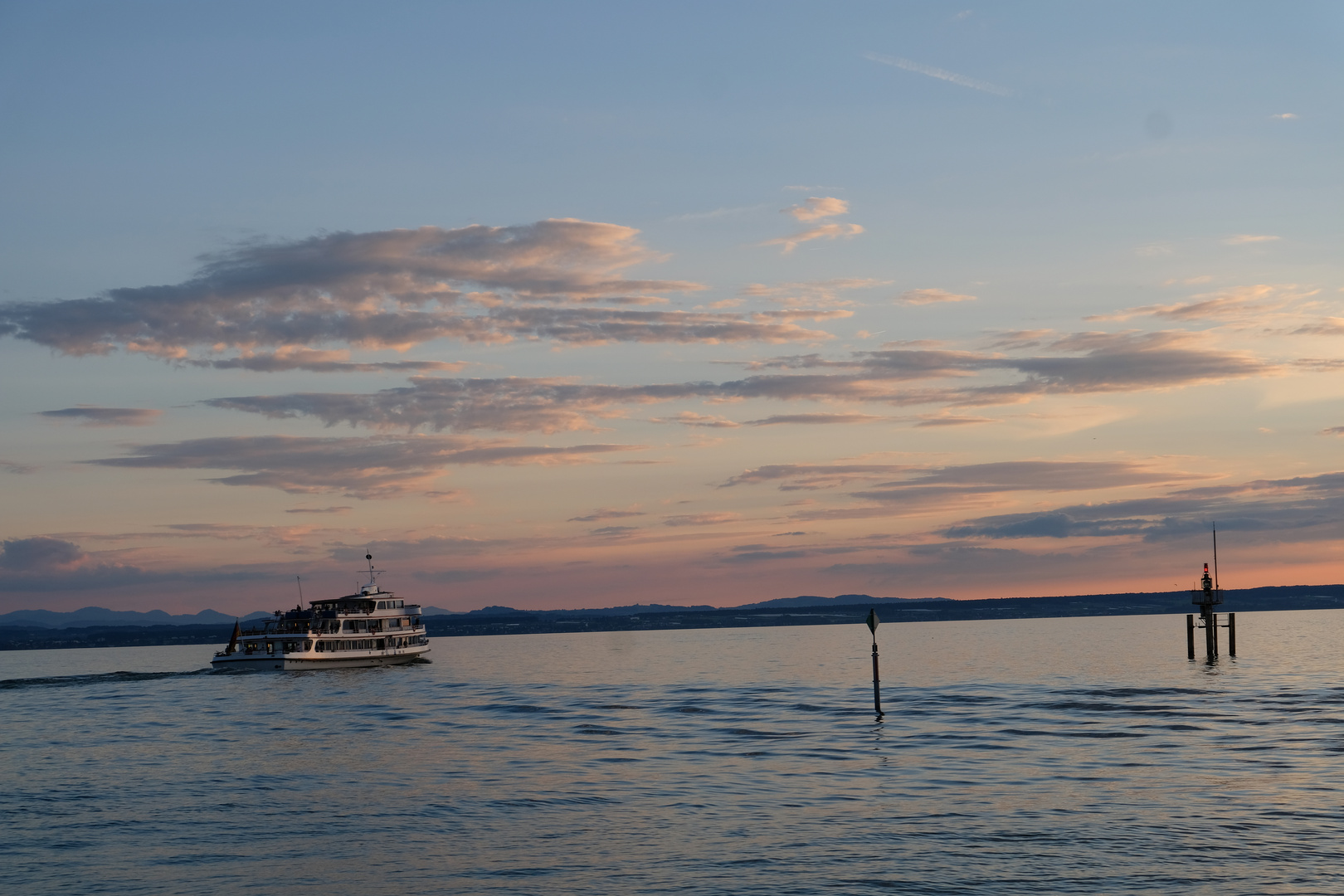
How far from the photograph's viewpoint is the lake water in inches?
1152

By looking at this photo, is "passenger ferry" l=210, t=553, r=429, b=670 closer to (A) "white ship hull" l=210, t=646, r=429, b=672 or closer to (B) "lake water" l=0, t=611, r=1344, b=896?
(A) "white ship hull" l=210, t=646, r=429, b=672

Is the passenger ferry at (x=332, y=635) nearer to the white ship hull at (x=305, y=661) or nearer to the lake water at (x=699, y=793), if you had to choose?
the white ship hull at (x=305, y=661)

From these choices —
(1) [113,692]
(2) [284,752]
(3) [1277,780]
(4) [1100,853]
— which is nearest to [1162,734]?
(3) [1277,780]

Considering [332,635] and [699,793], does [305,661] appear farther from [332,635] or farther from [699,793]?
[699,793]

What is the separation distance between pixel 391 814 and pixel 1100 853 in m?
21.8

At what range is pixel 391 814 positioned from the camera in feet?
128

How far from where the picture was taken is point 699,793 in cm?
4122

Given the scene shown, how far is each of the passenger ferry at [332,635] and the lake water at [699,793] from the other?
28217mm

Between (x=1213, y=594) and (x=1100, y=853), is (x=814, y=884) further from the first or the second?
(x=1213, y=594)

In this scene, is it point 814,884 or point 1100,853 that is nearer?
point 814,884

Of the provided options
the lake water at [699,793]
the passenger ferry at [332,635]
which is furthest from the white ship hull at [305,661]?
the lake water at [699,793]

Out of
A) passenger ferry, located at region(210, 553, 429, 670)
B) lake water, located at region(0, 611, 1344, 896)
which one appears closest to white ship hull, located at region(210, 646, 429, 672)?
passenger ferry, located at region(210, 553, 429, 670)

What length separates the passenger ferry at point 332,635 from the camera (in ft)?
388

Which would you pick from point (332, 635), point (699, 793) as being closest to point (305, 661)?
point (332, 635)
